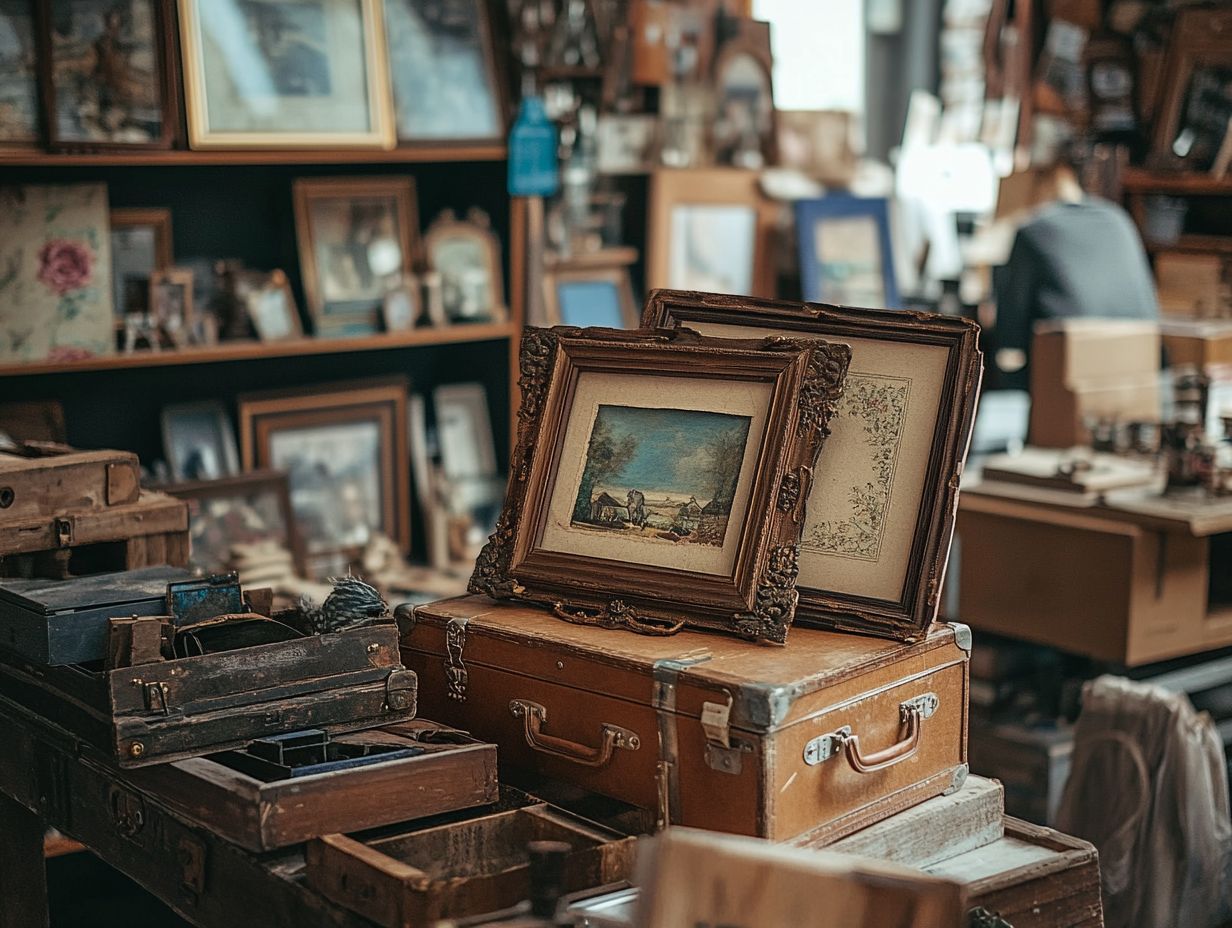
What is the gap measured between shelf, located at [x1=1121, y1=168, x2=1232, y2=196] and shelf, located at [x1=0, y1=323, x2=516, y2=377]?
9.78 feet

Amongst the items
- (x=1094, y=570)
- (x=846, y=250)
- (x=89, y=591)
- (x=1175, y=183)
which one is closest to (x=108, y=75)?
(x=89, y=591)

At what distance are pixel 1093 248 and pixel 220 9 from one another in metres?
2.83

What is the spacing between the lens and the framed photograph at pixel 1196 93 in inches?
222

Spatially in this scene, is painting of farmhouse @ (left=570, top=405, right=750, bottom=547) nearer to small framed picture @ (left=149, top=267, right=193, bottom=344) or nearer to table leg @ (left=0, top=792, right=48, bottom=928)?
table leg @ (left=0, top=792, right=48, bottom=928)

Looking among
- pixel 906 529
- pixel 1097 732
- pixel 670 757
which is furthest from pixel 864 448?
pixel 1097 732

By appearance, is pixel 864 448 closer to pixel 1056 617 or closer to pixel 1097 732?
pixel 1097 732

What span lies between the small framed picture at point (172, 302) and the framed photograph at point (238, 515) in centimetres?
36

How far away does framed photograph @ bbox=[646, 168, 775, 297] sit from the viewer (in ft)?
15.2

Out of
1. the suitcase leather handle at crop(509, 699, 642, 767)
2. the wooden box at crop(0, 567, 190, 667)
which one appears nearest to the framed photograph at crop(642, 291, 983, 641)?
the suitcase leather handle at crop(509, 699, 642, 767)

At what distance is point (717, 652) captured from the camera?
1.71 meters

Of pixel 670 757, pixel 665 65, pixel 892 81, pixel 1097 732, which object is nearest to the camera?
pixel 670 757

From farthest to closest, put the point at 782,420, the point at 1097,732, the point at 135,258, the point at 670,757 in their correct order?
the point at 135,258 < the point at 1097,732 < the point at 782,420 < the point at 670,757

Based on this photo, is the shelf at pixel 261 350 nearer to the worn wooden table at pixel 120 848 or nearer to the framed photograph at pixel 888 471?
the worn wooden table at pixel 120 848

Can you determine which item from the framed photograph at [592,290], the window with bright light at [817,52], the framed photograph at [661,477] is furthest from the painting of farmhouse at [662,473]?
the window with bright light at [817,52]
